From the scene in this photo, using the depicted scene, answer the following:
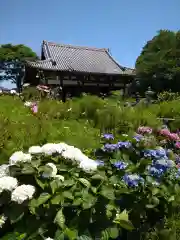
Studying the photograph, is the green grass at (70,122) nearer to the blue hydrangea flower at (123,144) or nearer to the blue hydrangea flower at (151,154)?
the blue hydrangea flower at (123,144)

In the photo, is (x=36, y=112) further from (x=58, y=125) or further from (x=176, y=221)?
(x=176, y=221)

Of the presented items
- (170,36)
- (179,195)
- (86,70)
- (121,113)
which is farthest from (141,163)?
(170,36)

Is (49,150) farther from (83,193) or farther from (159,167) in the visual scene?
(159,167)

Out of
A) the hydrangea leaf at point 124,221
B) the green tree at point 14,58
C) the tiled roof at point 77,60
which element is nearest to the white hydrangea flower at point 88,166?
the hydrangea leaf at point 124,221

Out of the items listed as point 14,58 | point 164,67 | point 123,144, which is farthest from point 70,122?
point 14,58

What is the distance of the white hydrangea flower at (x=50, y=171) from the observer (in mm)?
1807

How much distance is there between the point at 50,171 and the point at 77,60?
63.3 feet

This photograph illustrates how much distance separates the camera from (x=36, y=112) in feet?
14.6

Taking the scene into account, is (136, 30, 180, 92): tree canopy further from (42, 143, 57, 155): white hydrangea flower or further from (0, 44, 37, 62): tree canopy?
(0, 44, 37, 62): tree canopy

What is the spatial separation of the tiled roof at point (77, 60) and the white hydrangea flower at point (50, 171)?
51.1ft

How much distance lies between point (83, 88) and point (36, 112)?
14.9 metres

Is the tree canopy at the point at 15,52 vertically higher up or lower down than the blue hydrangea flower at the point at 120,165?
higher up

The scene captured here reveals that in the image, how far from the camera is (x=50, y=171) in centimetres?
182

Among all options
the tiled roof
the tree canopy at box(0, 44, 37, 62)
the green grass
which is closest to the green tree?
the tree canopy at box(0, 44, 37, 62)
